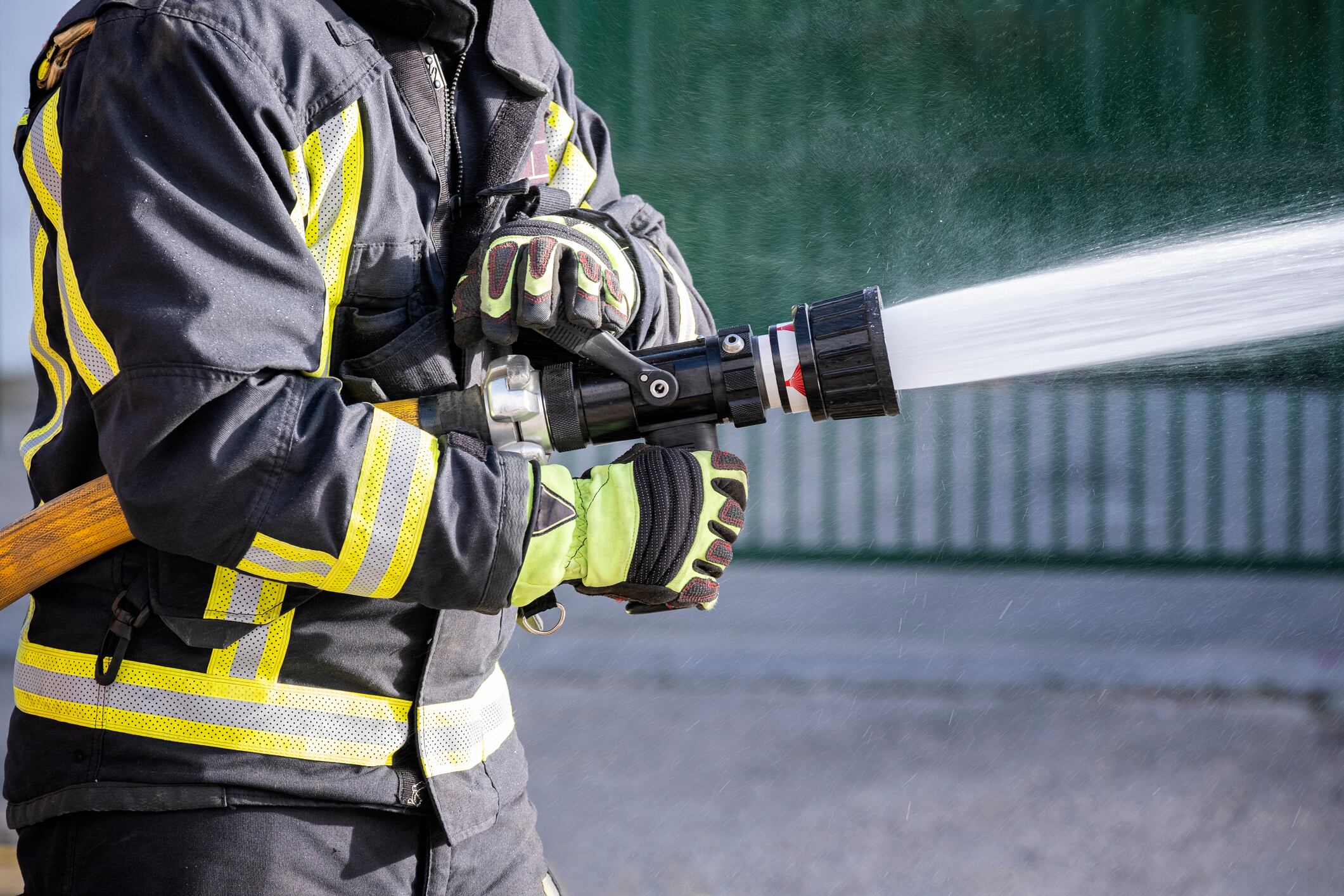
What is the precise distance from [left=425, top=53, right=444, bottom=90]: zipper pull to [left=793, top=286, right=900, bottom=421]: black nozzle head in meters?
0.59

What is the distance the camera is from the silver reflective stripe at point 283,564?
1.29m

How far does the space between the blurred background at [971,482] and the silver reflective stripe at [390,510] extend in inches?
85.8

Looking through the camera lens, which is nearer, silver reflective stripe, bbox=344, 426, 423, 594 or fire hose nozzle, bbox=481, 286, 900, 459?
silver reflective stripe, bbox=344, 426, 423, 594

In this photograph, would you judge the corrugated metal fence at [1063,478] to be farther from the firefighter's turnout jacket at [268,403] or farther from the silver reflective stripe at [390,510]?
the silver reflective stripe at [390,510]

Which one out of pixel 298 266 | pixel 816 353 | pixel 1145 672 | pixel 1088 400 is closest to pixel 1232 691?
pixel 1145 672

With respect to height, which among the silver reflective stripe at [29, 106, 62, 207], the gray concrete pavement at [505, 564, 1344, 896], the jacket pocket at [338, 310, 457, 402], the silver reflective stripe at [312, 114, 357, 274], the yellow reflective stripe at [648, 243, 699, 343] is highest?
the silver reflective stripe at [29, 106, 62, 207]

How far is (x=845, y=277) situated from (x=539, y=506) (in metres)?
2.98

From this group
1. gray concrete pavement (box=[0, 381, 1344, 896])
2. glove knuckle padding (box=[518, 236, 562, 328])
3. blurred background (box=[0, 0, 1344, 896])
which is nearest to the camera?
glove knuckle padding (box=[518, 236, 562, 328])

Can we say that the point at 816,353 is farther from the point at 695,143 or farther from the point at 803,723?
the point at 695,143

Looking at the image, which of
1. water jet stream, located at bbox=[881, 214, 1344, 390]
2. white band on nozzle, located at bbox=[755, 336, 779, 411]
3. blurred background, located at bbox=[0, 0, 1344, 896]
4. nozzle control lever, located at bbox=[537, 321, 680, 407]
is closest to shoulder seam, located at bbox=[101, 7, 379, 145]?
nozzle control lever, located at bbox=[537, 321, 680, 407]

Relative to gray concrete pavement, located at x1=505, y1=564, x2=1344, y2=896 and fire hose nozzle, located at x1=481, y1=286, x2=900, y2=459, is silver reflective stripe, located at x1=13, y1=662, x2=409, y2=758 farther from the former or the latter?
gray concrete pavement, located at x1=505, y1=564, x2=1344, y2=896

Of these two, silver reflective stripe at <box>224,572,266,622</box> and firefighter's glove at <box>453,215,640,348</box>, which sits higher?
firefighter's glove at <box>453,215,640,348</box>

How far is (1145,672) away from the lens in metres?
4.06

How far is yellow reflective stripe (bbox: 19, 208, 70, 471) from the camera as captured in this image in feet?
4.63
